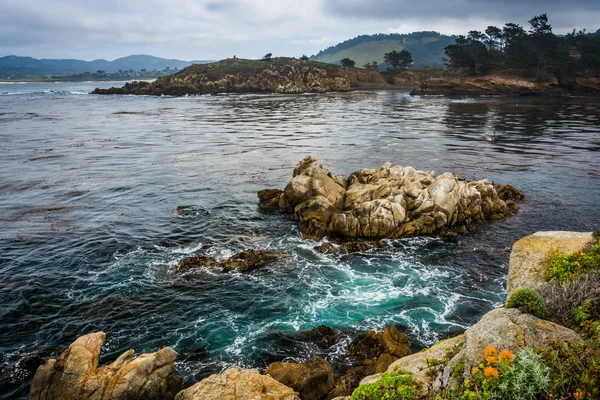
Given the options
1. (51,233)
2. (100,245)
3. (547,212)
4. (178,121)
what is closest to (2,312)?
(100,245)

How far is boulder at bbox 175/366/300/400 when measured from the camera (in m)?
12.5

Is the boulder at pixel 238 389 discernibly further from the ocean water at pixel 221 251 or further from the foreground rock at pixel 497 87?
the foreground rock at pixel 497 87

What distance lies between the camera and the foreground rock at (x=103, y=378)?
13078 millimetres

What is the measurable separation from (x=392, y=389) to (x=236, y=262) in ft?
57.3

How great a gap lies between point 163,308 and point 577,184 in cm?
4576

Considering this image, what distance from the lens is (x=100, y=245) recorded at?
29.3 meters

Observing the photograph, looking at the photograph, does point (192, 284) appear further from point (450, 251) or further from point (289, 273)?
point (450, 251)

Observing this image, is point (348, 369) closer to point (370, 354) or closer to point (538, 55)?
point (370, 354)

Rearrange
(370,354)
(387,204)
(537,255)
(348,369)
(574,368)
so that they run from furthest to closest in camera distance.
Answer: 1. (387,204)
2. (370,354)
3. (348,369)
4. (537,255)
5. (574,368)

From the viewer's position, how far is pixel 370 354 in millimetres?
17750

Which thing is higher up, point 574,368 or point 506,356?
point 506,356

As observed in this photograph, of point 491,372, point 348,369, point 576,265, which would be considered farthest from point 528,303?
point 348,369

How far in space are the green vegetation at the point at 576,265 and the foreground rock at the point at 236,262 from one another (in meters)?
17.3

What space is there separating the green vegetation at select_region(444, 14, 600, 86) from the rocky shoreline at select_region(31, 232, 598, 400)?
162 meters
